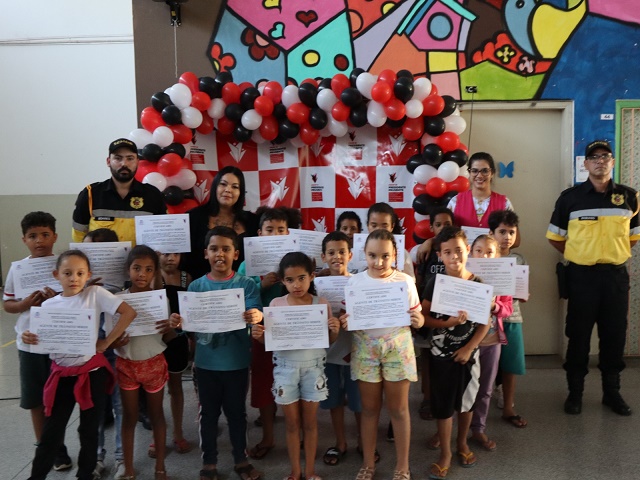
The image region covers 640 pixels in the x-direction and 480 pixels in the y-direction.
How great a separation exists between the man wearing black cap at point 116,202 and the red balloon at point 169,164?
601 mm

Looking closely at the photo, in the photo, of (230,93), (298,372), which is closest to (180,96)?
(230,93)

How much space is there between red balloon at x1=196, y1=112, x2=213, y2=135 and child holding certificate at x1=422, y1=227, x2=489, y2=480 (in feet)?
6.91

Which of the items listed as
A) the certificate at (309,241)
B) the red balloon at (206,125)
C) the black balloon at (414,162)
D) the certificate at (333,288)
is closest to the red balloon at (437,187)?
the black balloon at (414,162)

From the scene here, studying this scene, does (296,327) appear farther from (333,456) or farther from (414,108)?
(414,108)

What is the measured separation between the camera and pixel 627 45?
3984 millimetres

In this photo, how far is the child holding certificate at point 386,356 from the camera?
228cm

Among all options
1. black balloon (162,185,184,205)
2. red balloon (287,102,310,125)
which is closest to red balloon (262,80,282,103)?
red balloon (287,102,310,125)

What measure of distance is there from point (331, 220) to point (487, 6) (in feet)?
7.19

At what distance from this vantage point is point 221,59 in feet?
13.5

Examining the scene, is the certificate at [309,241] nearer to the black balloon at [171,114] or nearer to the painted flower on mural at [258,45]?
the black balloon at [171,114]

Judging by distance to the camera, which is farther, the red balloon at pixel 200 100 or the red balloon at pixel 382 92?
the red balloon at pixel 200 100

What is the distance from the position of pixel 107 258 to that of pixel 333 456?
159 cm

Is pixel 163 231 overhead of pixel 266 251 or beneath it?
overhead

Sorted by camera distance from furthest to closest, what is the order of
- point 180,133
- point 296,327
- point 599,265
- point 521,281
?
point 180,133 → point 599,265 → point 521,281 → point 296,327
